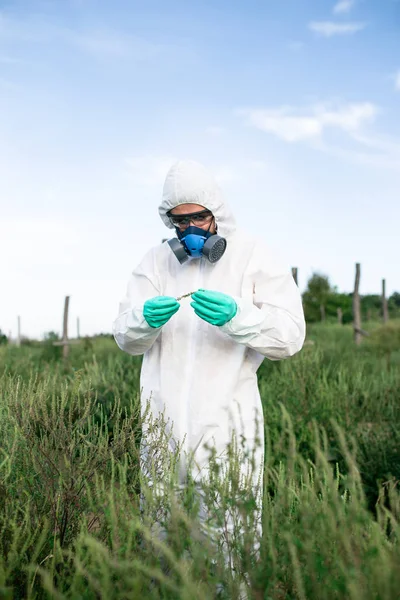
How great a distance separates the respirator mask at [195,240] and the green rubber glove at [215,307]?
10.0 inches

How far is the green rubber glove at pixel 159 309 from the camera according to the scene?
285cm

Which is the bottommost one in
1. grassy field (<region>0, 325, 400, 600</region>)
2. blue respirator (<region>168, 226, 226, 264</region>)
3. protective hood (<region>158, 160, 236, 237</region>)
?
grassy field (<region>0, 325, 400, 600</region>)

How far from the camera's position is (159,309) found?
2861 millimetres

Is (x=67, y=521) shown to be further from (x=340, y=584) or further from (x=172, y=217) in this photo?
(x=172, y=217)

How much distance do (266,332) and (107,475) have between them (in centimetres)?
100

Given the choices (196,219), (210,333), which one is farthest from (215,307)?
(196,219)

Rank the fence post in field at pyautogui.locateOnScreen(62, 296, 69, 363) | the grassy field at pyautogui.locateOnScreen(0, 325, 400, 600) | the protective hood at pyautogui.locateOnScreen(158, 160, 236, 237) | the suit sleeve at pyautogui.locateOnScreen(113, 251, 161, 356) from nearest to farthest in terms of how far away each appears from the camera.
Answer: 1. the grassy field at pyautogui.locateOnScreen(0, 325, 400, 600)
2. the suit sleeve at pyautogui.locateOnScreen(113, 251, 161, 356)
3. the protective hood at pyautogui.locateOnScreen(158, 160, 236, 237)
4. the fence post in field at pyautogui.locateOnScreen(62, 296, 69, 363)

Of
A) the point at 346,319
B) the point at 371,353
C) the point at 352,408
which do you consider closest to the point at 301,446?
the point at 352,408

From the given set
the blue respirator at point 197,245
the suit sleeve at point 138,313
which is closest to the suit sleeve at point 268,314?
the blue respirator at point 197,245

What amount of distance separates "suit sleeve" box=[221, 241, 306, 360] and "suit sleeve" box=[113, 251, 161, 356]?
0.42 m

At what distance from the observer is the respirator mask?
299cm

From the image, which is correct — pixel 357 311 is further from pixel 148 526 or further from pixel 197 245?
pixel 148 526

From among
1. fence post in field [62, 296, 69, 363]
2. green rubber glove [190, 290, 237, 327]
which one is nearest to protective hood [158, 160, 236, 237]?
green rubber glove [190, 290, 237, 327]

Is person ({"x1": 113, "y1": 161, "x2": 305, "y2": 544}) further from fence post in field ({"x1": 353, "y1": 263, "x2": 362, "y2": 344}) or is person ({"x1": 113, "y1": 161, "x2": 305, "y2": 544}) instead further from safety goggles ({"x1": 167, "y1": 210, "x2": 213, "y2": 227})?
fence post in field ({"x1": 353, "y1": 263, "x2": 362, "y2": 344})
